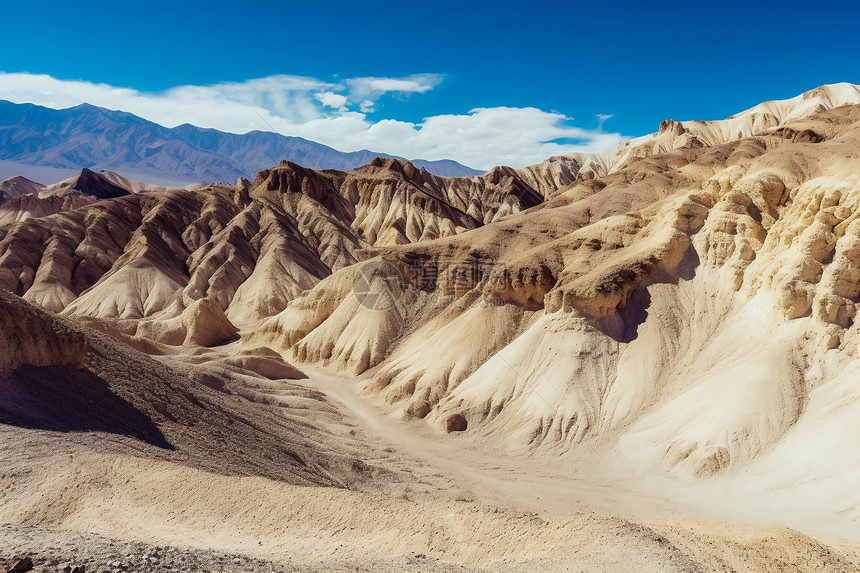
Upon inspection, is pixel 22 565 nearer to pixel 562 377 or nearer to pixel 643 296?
pixel 562 377

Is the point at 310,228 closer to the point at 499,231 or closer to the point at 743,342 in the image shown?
the point at 499,231

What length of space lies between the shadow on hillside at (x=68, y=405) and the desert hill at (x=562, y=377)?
117 mm

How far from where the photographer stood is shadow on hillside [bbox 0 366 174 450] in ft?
52.3

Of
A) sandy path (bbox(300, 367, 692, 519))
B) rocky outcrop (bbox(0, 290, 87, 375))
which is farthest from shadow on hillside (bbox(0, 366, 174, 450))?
sandy path (bbox(300, 367, 692, 519))

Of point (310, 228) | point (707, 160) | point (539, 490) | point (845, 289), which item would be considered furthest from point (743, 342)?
point (310, 228)

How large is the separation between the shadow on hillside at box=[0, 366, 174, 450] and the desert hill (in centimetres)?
12

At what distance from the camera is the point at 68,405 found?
17172 mm
